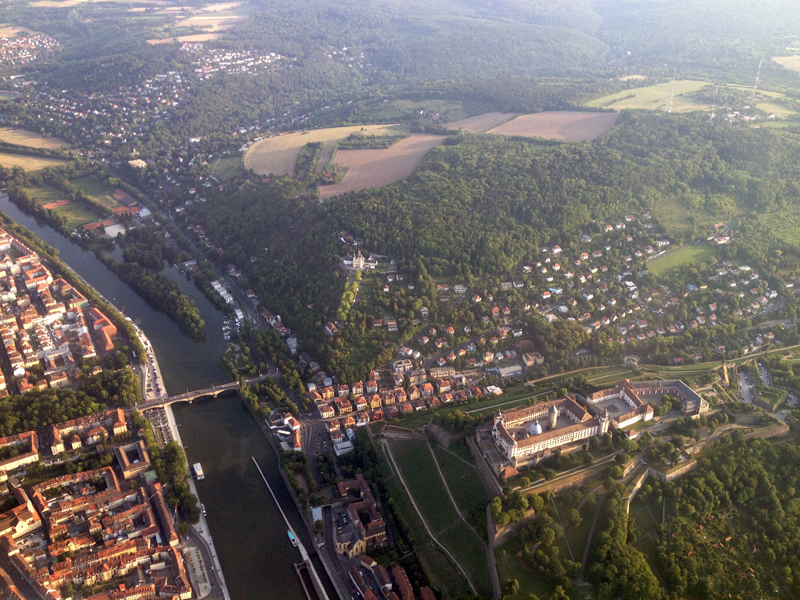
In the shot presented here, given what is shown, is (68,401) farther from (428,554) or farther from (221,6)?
(221,6)

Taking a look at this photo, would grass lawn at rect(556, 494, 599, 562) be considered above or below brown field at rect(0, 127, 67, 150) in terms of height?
below

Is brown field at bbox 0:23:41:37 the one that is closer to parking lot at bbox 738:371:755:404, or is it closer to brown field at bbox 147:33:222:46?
brown field at bbox 147:33:222:46

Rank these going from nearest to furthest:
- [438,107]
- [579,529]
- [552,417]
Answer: [579,529] < [552,417] < [438,107]

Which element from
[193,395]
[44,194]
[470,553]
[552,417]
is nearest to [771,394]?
[552,417]

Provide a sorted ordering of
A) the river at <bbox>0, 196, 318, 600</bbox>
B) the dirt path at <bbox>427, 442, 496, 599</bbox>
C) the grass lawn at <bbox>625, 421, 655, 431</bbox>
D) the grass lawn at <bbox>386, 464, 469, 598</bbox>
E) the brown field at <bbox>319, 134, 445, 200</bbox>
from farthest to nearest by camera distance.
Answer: the brown field at <bbox>319, 134, 445, 200</bbox>, the grass lawn at <bbox>625, 421, 655, 431</bbox>, the river at <bbox>0, 196, 318, 600</bbox>, the grass lawn at <bbox>386, 464, 469, 598</bbox>, the dirt path at <bbox>427, 442, 496, 599</bbox>

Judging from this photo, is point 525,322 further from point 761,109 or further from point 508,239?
point 761,109

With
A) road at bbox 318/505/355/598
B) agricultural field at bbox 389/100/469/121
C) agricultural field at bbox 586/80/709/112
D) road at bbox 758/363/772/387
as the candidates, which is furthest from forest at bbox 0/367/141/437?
agricultural field at bbox 586/80/709/112

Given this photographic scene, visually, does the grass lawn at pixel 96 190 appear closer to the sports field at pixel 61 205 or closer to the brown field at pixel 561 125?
the sports field at pixel 61 205
